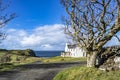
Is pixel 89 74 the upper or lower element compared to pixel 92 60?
lower

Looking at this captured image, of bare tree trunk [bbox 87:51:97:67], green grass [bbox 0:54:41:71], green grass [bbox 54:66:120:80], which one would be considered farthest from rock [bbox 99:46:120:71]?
green grass [bbox 0:54:41:71]

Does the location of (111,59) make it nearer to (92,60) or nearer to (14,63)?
(92,60)

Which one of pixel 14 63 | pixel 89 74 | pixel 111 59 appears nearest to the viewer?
pixel 89 74

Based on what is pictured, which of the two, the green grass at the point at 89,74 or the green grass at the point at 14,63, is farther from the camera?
the green grass at the point at 14,63

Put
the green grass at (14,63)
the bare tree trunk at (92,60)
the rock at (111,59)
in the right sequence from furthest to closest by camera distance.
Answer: the green grass at (14,63) < the bare tree trunk at (92,60) < the rock at (111,59)

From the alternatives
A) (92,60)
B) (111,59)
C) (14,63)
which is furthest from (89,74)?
(14,63)

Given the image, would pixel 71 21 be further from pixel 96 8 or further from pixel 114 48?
pixel 114 48

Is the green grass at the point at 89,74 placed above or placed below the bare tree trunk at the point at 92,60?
below

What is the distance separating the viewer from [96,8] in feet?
70.1

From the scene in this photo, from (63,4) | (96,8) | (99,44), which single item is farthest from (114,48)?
(63,4)

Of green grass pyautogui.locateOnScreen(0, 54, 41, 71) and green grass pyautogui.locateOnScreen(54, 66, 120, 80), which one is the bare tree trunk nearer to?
green grass pyautogui.locateOnScreen(54, 66, 120, 80)

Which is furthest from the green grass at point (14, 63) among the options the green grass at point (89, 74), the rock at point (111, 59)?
the rock at point (111, 59)

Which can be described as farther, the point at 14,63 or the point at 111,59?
the point at 14,63

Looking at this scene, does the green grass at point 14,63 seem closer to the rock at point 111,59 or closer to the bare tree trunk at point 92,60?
the bare tree trunk at point 92,60
